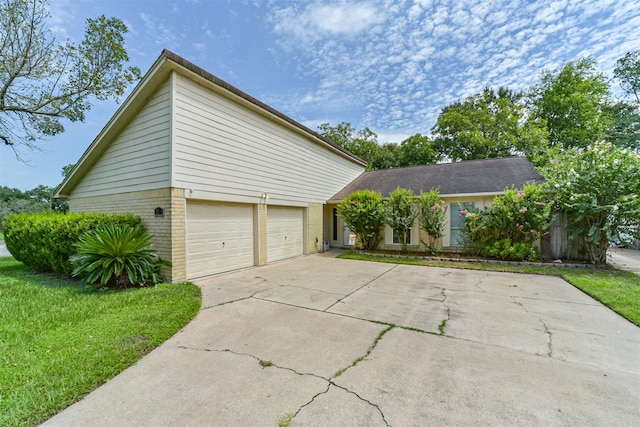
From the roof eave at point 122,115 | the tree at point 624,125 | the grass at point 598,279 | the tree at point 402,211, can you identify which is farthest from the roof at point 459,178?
the tree at point 624,125

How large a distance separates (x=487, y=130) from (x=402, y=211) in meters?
19.1

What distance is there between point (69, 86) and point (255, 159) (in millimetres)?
9908

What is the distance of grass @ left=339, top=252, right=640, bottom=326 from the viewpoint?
4.65 m

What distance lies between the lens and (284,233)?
10.2 meters

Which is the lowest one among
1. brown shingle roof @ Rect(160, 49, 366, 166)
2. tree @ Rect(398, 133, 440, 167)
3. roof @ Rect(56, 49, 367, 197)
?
roof @ Rect(56, 49, 367, 197)

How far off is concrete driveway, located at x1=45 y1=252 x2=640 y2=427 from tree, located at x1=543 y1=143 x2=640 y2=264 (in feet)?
12.9

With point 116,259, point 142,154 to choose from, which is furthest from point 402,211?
point 116,259

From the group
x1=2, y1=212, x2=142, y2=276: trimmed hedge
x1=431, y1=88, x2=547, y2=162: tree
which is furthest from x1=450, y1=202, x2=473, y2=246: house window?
x1=431, y1=88, x2=547, y2=162: tree

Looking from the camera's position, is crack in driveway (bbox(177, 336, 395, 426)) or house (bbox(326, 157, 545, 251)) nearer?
crack in driveway (bbox(177, 336, 395, 426))

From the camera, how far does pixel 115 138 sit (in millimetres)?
8062

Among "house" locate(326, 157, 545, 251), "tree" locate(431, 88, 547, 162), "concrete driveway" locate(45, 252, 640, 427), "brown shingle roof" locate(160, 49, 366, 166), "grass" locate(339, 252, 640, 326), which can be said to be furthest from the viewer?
"tree" locate(431, 88, 547, 162)

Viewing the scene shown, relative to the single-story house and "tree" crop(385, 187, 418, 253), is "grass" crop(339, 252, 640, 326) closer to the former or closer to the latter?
"tree" crop(385, 187, 418, 253)

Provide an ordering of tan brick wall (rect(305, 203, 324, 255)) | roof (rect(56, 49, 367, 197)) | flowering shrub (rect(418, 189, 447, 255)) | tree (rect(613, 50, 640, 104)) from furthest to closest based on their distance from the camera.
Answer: tree (rect(613, 50, 640, 104)), tan brick wall (rect(305, 203, 324, 255)), flowering shrub (rect(418, 189, 447, 255)), roof (rect(56, 49, 367, 197))

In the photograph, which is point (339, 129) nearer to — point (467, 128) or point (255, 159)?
point (467, 128)
